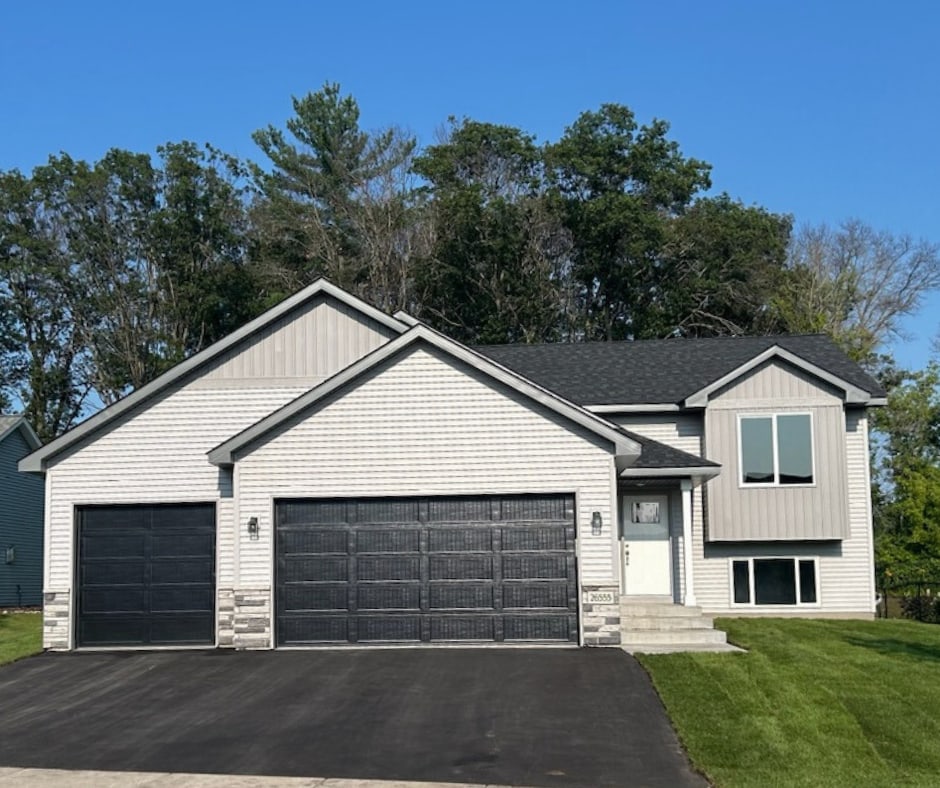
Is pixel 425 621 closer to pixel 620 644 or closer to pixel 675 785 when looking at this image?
pixel 620 644

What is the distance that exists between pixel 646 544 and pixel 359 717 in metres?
10.9

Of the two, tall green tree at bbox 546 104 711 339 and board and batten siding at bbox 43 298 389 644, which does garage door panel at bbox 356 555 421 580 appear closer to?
board and batten siding at bbox 43 298 389 644

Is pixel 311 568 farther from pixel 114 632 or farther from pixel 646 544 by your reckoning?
pixel 646 544

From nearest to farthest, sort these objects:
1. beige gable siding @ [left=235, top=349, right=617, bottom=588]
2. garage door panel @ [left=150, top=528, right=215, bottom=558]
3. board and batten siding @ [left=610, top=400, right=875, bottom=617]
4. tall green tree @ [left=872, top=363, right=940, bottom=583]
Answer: beige gable siding @ [left=235, top=349, right=617, bottom=588] → garage door panel @ [left=150, top=528, right=215, bottom=558] → board and batten siding @ [left=610, top=400, right=875, bottom=617] → tall green tree @ [left=872, top=363, right=940, bottom=583]

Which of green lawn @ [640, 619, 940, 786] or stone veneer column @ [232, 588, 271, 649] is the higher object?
stone veneer column @ [232, 588, 271, 649]

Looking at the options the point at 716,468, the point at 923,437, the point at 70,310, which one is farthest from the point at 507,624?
the point at 70,310

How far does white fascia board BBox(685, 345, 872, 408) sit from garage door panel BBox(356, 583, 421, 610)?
26.2 feet

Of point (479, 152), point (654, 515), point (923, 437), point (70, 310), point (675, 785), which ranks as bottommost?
point (675, 785)

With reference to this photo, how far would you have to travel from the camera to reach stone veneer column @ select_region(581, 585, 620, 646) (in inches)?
686

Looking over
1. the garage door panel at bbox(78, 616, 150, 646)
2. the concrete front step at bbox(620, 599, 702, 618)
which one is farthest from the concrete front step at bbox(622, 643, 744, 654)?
the garage door panel at bbox(78, 616, 150, 646)

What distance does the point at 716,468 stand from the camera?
796 inches

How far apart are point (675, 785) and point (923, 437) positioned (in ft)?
116

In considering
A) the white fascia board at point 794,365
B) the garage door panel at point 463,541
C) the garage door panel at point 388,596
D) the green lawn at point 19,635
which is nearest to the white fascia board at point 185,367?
the green lawn at point 19,635

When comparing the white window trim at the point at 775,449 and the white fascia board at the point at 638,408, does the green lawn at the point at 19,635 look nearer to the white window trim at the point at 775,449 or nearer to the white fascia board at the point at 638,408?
A: the white fascia board at the point at 638,408
